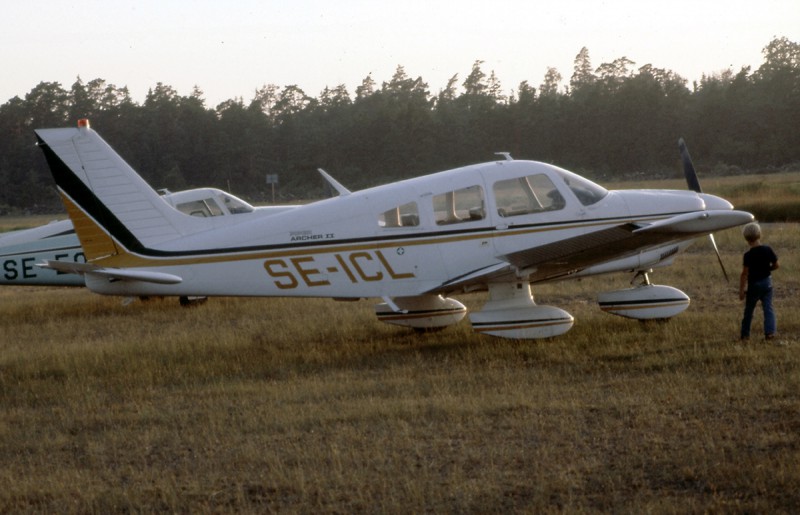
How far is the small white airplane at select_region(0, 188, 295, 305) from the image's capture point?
16281 mm

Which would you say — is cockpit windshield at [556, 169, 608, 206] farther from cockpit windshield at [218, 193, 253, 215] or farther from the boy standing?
cockpit windshield at [218, 193, 253, 215]

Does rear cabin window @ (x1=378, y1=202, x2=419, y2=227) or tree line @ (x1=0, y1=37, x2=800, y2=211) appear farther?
tree line @ (x1=0, y1=37, x2=800, y2=211)

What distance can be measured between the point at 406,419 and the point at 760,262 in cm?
487

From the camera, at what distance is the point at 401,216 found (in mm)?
11750

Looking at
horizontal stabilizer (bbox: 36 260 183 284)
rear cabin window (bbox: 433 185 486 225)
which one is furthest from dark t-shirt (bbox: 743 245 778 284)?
horizontal stabilizer (bbox: 36 260 183 284)

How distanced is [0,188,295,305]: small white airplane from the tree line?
1890 inches

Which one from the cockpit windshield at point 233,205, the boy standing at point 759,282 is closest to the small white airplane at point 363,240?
the boy standing at point 759,282

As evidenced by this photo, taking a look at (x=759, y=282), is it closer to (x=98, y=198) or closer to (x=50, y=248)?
(x=98, y=198)

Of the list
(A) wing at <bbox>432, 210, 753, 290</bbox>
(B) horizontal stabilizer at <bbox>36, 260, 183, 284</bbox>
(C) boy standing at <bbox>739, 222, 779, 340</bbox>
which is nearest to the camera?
(A) wing at <bbox>432, 210, 753, 290</bbox>

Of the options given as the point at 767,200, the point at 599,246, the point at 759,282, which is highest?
the point at 599,246

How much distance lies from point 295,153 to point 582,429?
66.8 metres

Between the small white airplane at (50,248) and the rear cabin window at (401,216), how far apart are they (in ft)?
15.3

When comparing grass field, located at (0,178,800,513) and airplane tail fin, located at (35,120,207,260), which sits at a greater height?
airplane tail fin, located at (35,120,207,260)

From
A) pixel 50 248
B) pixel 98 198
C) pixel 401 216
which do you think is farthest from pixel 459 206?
pixel 50 248
